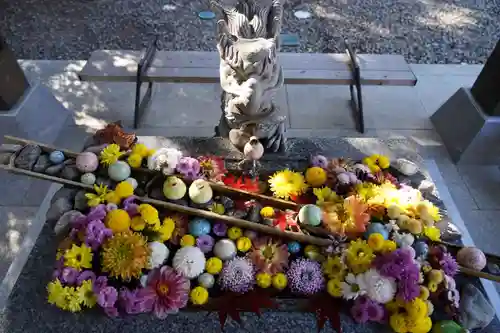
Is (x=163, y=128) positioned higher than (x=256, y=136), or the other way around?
(x=256, y=136)

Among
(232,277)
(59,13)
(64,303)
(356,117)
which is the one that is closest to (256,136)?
(232,277)

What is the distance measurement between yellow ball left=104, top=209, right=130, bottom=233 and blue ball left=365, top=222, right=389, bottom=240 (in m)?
1.11

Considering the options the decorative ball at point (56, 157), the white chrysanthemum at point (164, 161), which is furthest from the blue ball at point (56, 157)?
the white chrysanthemum at point (164, 161)

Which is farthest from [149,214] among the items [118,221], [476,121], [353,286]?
[476,121]

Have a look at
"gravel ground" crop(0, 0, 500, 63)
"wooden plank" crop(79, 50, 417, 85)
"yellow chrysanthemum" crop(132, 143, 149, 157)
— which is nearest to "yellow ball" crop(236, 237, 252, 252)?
"yellow chrysanthemum" crop(132, 143, 149, 157)

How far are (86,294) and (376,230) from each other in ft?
4.31

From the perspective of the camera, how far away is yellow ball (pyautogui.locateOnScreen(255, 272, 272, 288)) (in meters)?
1.86

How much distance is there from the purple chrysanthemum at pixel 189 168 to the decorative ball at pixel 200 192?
0.11 meters

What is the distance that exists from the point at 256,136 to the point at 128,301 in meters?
1.07

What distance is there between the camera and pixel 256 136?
2.33m

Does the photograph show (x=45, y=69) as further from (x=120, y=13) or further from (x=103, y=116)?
(x=120, y=13)

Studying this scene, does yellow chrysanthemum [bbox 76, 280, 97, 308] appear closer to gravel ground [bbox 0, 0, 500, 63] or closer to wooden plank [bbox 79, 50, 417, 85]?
wooden plank [bbox 79, 50, 417, 85]

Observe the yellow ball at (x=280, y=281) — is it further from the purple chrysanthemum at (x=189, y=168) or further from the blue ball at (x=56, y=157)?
the blue ball at (x=56, y=157)

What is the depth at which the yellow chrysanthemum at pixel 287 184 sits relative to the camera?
2.19m
